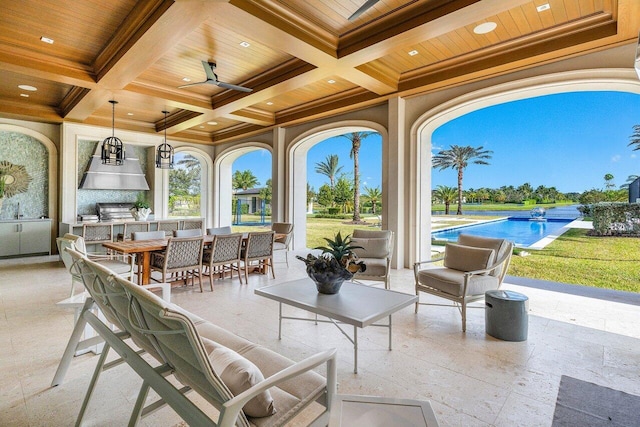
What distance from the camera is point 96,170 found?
8328mm

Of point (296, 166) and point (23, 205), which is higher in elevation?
point (296, 166)

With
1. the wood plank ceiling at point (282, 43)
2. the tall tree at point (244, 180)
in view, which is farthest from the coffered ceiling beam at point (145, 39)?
the tall tree at point (244, 180)

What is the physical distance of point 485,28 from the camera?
4.00 metres

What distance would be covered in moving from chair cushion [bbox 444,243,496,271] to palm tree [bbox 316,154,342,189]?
1002 cm

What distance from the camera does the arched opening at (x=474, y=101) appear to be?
4.16 m

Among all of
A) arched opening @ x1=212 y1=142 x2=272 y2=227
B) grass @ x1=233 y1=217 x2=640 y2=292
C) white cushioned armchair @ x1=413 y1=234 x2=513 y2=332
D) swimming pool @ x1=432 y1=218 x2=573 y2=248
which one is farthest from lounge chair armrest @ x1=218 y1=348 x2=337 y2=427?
arched opening @ x1=212 y1=142 x2=272 y2=227

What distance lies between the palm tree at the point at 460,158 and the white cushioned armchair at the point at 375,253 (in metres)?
5.13

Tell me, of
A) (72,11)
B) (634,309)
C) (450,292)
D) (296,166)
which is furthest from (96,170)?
(634,309)

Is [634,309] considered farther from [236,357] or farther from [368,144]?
[368,144]

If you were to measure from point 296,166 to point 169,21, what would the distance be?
17.2 feet

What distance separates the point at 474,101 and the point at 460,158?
4139mm

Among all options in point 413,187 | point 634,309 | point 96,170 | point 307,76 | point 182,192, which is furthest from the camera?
point 182,192

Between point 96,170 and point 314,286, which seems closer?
point 314,286

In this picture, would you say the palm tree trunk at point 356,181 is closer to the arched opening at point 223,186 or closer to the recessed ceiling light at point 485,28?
the arched opening at point 223,186
